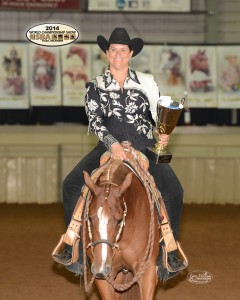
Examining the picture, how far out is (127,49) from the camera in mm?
6949

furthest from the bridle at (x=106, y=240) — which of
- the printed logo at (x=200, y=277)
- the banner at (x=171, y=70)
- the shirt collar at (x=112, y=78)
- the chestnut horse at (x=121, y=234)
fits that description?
the banner at (x=171, y=70)

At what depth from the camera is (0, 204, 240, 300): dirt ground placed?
909 centimetres

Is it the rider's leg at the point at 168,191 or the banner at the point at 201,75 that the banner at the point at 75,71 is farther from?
the rider's leg at the point at 168,191

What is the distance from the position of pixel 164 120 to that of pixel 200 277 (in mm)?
3477

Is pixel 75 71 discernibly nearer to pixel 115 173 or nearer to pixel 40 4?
pixel 40 4

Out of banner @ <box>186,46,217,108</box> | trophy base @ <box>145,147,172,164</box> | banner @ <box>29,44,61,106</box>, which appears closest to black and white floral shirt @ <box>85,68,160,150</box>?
trophy base @ <box>145,147,172,164</box>

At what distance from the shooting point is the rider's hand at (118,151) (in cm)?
659

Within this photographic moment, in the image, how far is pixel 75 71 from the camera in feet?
46.9

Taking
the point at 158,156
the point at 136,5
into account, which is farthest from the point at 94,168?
the point at 136,5

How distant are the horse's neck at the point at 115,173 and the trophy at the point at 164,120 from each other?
437 mm

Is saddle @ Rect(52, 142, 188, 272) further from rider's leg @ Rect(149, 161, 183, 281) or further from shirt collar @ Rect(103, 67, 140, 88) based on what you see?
shirt collar @ Rect(103, 67, 140, 88)

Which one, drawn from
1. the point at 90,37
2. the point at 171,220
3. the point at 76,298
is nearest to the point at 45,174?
the point at 90,37

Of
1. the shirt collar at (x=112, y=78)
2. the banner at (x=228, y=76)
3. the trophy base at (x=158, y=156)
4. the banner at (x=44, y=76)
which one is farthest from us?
the banner at (x=228, y=76)

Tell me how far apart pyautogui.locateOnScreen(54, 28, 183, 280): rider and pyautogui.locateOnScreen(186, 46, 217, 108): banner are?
751 cm
